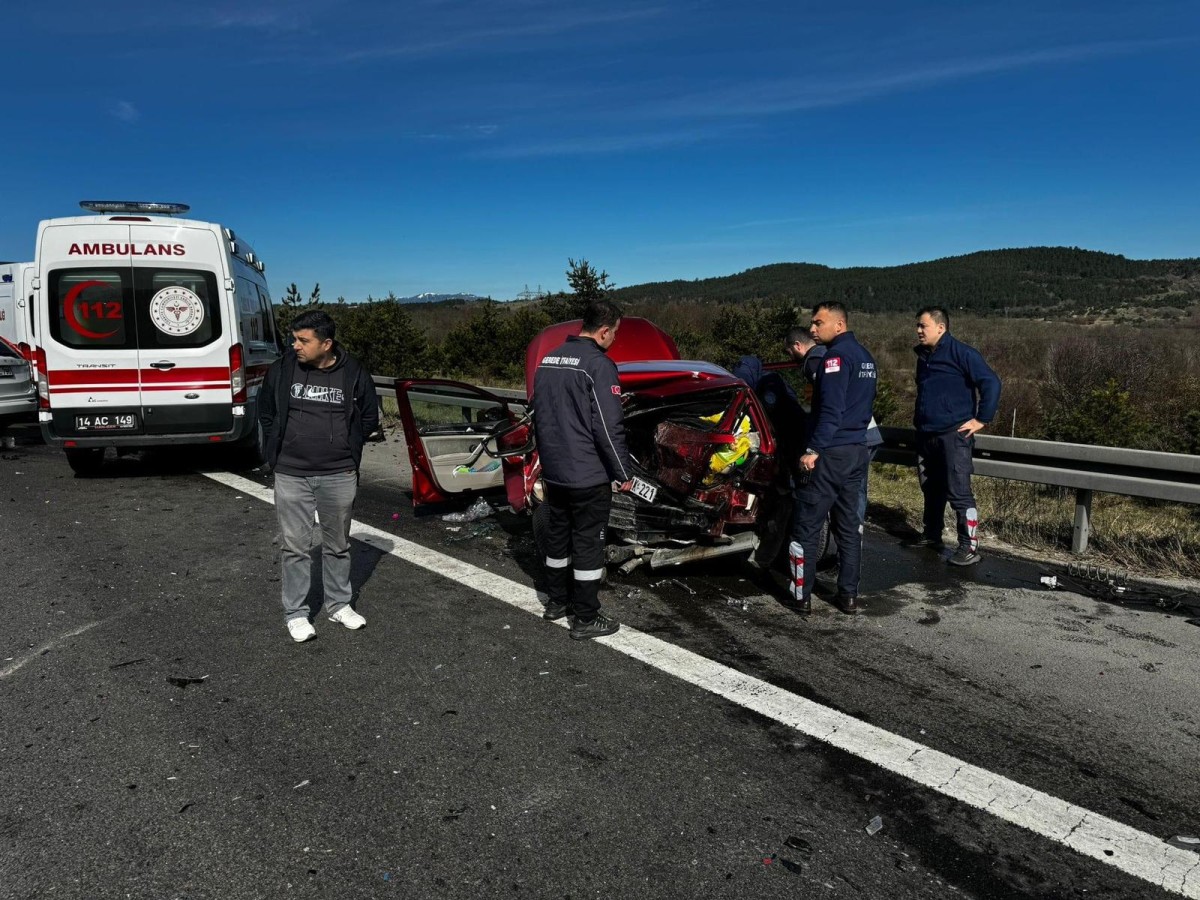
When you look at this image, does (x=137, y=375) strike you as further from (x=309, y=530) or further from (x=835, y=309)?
(x=835, y=309)

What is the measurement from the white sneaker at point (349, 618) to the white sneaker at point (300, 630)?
7.3 inches

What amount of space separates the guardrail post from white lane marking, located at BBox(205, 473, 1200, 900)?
11.9 feet

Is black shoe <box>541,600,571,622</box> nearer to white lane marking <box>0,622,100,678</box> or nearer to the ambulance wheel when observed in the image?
white lane marking <box>0,622,100,678</box>

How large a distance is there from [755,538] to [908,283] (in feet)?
409

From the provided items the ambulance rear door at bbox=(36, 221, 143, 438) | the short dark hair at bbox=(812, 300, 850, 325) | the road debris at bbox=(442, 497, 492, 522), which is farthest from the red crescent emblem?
the short dark hair at bbox=(812, 300, 850, 325)

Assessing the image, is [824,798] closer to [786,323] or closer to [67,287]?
[67,287]

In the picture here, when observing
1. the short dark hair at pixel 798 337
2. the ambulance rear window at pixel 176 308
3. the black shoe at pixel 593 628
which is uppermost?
the ambulance rear window at pixel 176 308

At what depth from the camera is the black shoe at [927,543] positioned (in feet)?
22.0

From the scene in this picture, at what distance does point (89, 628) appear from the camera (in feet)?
15.5

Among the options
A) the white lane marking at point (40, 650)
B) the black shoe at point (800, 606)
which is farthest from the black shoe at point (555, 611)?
the white lane marking at point (40, 650)

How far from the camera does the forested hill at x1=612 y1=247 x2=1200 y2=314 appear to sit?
298 ft

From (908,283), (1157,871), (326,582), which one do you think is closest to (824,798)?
(1157,871)

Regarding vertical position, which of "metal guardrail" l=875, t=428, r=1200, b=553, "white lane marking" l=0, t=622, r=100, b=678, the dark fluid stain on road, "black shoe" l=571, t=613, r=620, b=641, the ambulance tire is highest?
"metal guardrail" l=875, t=428, r=1200, b=553

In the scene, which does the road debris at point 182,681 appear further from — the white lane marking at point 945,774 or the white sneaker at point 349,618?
the white lane marking at point 945,774
